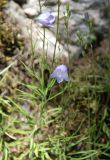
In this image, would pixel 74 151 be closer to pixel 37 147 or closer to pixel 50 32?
pixel 37 147

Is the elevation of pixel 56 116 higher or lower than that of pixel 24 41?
lower

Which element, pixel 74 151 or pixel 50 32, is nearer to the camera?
pixel 74 151

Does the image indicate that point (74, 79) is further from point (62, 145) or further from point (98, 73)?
point (62, 145)

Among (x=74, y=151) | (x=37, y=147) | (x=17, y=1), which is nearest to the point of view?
(x=37, y=147)

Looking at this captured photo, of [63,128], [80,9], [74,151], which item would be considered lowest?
[74,151]

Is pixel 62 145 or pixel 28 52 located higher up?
pixel 28 52

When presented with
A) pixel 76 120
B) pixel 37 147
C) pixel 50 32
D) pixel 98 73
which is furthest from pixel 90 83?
pixel 37 147

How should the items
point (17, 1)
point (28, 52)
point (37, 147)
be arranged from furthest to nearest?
point (17, 1)
point (28, 52)
point (37, 147)

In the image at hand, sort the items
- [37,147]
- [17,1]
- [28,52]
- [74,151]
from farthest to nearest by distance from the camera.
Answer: [17,1] < [28,52] < [74,151] < [37,147]

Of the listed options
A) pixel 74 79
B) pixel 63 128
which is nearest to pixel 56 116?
pixel 63 128
